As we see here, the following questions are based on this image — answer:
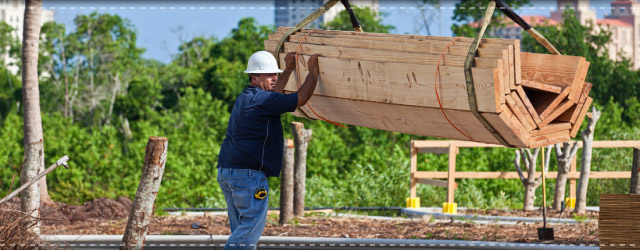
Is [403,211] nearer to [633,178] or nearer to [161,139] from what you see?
[633,178]

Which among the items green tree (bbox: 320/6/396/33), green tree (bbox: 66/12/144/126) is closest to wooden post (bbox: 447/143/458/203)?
green tree (bbox: 320/6/396/33)

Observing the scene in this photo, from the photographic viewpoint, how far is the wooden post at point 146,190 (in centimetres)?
1046

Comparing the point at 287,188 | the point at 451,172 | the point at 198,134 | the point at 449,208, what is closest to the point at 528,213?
the point at 449,208

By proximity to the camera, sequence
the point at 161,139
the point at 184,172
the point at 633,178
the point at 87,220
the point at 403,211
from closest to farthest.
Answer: the point at 161,139 → the point at 633,178 → the point at 87,220 → the point at 403,211 → the point at 184,172

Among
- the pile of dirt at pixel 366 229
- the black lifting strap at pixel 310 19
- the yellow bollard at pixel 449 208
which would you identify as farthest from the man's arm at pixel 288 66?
the yellow bollard at pixel 449 208

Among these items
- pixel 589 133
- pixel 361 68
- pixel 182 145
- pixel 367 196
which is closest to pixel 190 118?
pixel 182 145

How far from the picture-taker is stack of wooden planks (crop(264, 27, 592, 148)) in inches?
285

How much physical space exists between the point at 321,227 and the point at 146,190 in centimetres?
403

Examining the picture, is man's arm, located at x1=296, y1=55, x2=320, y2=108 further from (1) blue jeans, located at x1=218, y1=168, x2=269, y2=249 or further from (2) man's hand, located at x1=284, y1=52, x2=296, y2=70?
(1) blue jeans, located at x1=218, y1=168, x2=269, y2=249

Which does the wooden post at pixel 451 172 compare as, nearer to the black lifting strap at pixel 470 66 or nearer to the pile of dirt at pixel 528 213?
the pile of dirt at pixel 528 213

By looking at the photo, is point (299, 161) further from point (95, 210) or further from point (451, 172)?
point (95, 210)

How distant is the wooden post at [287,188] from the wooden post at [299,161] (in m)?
0.36

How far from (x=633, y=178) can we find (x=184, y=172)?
42.4ft

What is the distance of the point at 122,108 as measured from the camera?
4728cm
